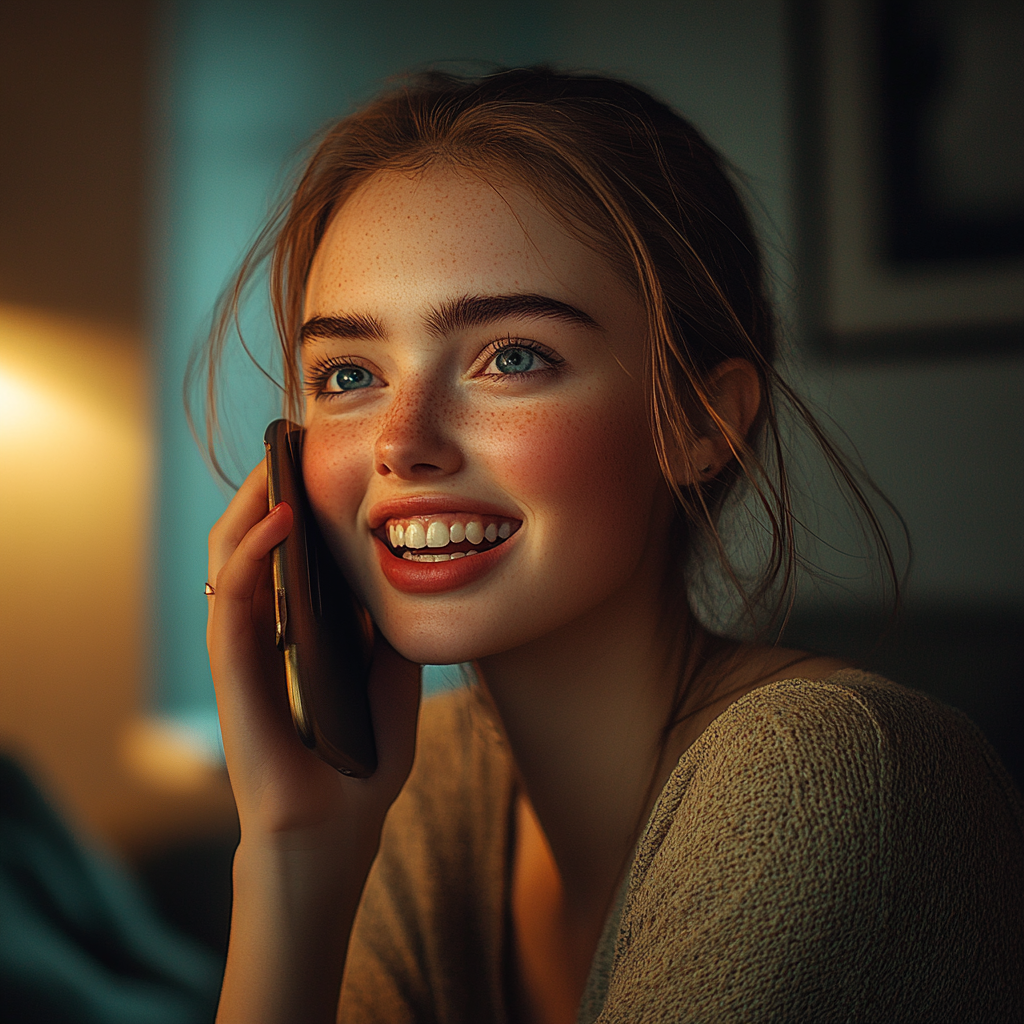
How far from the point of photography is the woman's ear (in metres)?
0.77

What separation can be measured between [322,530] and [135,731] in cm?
167

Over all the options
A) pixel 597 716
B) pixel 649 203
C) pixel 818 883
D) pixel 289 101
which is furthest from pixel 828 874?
pixel 289 101

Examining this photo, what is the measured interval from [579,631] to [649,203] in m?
0.39

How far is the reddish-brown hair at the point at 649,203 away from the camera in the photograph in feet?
2.41

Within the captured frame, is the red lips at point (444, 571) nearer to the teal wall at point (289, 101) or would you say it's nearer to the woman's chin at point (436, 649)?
the woman's chin at point (436, 649)

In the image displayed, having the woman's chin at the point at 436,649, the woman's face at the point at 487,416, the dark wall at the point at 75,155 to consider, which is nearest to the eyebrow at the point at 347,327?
the woman's face at the point at 487,416

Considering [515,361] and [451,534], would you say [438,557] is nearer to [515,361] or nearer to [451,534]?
[451,534]

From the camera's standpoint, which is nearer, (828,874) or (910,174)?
(828,874)

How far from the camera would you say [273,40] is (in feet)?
7.11

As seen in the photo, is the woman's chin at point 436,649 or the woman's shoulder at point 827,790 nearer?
the woman's shoulder at point 827,790

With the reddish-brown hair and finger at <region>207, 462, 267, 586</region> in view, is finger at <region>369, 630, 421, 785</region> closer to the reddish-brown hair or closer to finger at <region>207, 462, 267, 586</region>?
finger at <region>207, 462, 267, 586</region>

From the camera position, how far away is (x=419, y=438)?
673mm

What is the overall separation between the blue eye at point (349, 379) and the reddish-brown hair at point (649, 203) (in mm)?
179

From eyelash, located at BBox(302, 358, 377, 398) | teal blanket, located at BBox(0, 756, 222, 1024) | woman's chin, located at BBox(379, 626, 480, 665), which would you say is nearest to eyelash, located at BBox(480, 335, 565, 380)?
eyelash, located at BBox(302, 358, 377, 398)
